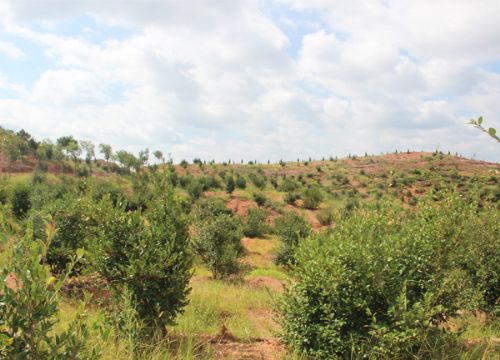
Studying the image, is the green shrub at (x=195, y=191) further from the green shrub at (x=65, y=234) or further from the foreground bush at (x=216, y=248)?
the green shrub at (x=65, y=234)

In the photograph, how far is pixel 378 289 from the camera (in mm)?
5691

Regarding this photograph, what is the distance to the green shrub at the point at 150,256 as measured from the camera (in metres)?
6.51

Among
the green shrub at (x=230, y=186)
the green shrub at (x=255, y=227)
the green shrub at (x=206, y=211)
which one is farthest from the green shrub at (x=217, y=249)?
the green shrub at (x=230, y=186)

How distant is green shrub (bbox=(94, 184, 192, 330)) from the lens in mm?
6508

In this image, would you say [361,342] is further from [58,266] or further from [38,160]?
[38,160]

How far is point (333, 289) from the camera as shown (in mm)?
5781

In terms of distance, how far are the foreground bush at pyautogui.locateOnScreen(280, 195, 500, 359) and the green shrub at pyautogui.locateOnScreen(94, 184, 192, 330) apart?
76.9 inches

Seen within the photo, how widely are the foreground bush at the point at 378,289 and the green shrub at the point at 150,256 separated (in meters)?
1.95

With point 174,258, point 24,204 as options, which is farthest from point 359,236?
point 24,204

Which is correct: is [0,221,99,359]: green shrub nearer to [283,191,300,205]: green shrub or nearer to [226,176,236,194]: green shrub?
[283,191,300,205]: green shrub

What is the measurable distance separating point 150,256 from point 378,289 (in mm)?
3727

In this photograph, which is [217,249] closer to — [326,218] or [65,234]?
[65,234]

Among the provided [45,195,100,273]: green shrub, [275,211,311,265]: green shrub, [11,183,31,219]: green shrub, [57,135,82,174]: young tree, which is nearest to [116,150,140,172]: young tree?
[57,135,82,174]: young tree

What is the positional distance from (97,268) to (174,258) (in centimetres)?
137
